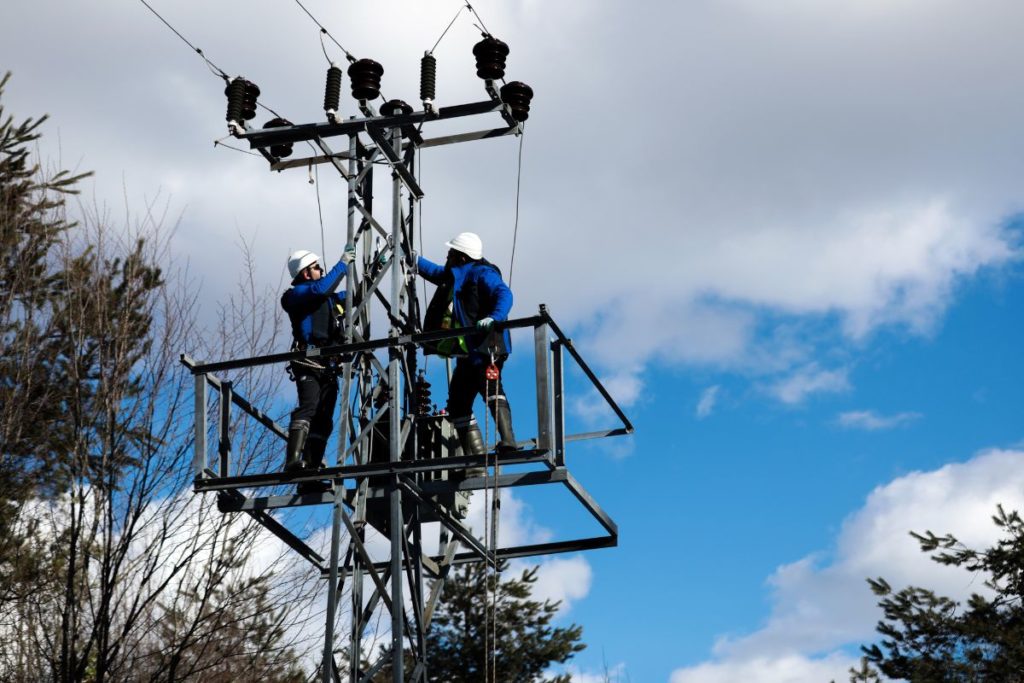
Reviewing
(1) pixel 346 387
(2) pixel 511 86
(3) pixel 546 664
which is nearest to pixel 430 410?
(1) pixel 346 387

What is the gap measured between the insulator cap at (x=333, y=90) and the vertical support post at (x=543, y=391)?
2847 millimetres

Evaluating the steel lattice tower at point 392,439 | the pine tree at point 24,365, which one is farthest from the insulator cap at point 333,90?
the pine tree at point 24,365

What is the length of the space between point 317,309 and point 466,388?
4.69ft

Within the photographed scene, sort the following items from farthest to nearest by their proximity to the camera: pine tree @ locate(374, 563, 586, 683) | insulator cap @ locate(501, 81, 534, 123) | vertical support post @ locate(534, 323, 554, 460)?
1. pine tree @ locate(374, 563, 586, 683)
2. insulator cap @ locate(501, 81, 534, 123)
3. vertical support post @ locate(534, 323, 554, 460)

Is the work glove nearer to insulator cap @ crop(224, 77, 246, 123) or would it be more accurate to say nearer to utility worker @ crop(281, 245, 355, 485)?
utility worker @ crop(281, 245, 355, 485)

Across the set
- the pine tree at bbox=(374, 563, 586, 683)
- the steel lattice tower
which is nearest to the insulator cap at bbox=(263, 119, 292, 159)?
the steel lattice tower

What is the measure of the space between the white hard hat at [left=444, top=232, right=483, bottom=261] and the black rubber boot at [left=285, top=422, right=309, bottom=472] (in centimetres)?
179

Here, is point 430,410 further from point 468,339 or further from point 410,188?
point 410,188

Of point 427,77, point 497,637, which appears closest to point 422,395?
point 427,77

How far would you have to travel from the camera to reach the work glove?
1102 centimetres

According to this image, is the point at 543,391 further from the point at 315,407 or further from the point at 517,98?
the point at 517,98

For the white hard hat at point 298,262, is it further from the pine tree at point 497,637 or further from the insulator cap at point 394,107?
the pine tree at point 497,637

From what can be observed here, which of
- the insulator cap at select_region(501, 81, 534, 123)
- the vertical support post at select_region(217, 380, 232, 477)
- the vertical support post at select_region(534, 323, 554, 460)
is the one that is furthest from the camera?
the insulator cap at select_region(501, 81, 534, 123)

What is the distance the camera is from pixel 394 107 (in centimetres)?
1162
